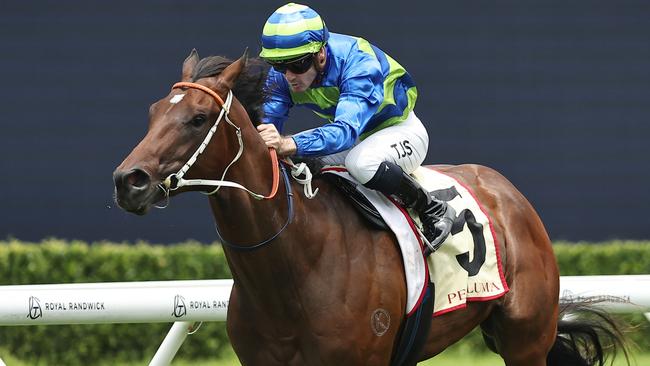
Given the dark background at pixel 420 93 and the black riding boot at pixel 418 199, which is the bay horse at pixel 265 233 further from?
the dark background at pixel 420 93

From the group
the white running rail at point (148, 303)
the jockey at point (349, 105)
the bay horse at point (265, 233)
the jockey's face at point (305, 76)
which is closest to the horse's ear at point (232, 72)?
the bay horse at point (265, 233)

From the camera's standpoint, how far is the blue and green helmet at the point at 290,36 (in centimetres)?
426

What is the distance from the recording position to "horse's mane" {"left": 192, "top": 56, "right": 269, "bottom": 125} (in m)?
4.04

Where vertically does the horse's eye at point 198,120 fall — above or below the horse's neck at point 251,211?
above

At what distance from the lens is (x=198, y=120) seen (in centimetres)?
378

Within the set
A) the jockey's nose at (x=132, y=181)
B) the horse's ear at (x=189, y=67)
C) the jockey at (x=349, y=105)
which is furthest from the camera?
the jockey at (x=349, y=105)

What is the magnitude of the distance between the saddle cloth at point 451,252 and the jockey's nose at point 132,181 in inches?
41.5

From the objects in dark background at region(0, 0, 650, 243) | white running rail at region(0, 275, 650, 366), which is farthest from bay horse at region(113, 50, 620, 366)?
dark background at region(0, 0, 650, 243)

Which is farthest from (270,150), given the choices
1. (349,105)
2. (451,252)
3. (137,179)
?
(451,252)

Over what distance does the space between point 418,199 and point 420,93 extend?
4.50m

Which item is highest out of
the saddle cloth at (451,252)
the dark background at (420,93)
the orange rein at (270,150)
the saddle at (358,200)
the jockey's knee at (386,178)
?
the orange rein at (270,150)

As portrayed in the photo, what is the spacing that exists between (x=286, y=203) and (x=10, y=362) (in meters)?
4.21

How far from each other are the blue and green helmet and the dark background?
4.35 meters

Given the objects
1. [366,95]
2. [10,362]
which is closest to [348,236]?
[366,95]
